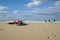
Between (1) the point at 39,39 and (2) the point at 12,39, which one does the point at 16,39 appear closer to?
(2) the point at 12,39

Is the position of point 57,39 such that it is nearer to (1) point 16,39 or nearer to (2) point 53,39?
(2) point 53,39

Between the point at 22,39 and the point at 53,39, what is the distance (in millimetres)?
1467

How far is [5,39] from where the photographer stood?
6234 millimetres

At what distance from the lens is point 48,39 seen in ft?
20.3

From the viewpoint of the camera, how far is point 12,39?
6.17 metres

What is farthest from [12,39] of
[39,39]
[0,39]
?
[39,39]

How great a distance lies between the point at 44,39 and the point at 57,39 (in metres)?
0.62

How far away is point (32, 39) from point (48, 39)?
2.50 feet

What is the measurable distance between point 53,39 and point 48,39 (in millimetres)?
235

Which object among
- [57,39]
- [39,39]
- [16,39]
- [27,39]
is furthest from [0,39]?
[57,39]

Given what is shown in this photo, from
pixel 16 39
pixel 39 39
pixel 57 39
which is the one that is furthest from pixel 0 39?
pixel 57 39

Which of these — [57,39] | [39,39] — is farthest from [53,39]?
[39,39]

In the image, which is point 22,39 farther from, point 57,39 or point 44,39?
point 57,39

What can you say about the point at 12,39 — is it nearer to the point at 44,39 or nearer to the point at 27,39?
the point at 27,39
